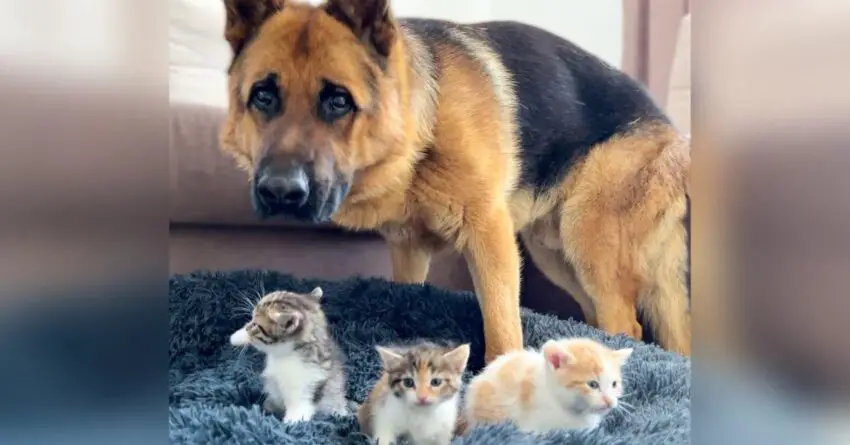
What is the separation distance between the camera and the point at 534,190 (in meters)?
1.02

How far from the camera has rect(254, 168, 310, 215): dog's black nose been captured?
27.6 inches

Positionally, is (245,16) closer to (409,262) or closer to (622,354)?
(409,262)

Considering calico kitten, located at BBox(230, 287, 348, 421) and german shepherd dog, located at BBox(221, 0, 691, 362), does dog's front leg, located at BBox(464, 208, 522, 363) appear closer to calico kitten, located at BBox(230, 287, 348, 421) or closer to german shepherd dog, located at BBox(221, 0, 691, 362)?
german shepherd dog, located at BBox(221, 0, 691, 362)

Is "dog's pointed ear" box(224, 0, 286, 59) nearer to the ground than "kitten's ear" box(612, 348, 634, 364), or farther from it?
farther from it

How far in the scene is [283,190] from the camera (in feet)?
2.30

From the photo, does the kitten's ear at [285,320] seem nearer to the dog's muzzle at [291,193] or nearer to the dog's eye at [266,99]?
the dog's muzzle at [291,193]

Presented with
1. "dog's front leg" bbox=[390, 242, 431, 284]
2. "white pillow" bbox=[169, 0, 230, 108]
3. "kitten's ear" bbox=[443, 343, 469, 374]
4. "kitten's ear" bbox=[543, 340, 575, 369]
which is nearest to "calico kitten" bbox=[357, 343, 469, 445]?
"kitten's ear" bbox=[443, 343, 469, 374]

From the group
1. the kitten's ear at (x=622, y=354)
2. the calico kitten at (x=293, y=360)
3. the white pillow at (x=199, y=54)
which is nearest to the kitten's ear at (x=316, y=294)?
the calico kitten at (x=293, y=360)

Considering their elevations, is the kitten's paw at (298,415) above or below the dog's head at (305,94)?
below

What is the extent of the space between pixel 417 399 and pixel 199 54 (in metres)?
0.46

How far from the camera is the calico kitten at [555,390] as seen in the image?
73 centimetres

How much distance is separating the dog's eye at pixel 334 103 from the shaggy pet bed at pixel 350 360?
0.81ft

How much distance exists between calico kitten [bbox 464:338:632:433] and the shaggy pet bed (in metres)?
0.03

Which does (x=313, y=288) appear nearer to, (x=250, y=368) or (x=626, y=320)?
(x=250, y=368)
